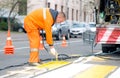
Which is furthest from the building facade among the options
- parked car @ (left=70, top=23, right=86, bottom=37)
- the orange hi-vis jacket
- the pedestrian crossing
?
the pedestrian crossing

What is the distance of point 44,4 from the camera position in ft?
179

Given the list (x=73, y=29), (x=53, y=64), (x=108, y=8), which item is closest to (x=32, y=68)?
(x=53, y=64)

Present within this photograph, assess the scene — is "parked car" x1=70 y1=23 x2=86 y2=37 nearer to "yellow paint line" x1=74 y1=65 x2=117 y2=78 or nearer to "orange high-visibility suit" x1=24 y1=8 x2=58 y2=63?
"orange high-visibility suit" x1=24 y1=8 x2=58 y2=63

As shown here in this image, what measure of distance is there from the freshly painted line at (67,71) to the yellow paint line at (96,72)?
0.70ft

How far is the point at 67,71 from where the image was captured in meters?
10.5

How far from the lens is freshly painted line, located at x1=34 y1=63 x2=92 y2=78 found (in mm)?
9705

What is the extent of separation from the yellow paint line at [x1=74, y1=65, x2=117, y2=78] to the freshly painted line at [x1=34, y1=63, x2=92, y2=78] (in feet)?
0.70

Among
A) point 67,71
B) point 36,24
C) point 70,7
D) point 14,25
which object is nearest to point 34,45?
point 36,24

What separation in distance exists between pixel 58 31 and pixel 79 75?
22.9 m

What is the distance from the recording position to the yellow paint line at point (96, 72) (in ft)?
32.2

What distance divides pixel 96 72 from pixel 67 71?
0.70 metres

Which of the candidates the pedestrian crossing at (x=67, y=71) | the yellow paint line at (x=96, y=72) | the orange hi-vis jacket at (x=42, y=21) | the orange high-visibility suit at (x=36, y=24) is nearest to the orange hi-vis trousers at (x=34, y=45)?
the orange high-visibility suit at (x=36, y=24)

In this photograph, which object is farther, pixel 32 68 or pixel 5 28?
pixel 5 28

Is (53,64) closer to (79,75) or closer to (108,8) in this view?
(79,75)
